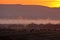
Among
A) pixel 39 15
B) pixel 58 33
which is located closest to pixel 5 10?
pixel 39 15

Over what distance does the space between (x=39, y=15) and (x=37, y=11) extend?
2.5 inches

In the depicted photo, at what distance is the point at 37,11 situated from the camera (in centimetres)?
104

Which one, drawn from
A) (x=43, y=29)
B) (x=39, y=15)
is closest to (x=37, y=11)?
(x=39, y=15)

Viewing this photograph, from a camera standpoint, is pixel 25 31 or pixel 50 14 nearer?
pixel 25 31

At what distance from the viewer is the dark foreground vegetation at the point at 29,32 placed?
0.87 metres

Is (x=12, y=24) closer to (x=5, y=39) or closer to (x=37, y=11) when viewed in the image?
(x=5, y=39)

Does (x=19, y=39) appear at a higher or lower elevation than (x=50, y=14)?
lower

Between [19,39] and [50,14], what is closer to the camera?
[19,39]

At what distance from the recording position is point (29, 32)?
0.89m

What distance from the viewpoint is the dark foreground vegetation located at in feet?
2.87

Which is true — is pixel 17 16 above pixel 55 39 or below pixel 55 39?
above

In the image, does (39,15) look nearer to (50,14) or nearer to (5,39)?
(50,14)

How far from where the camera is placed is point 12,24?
35.4 inches

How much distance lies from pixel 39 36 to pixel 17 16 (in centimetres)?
18
